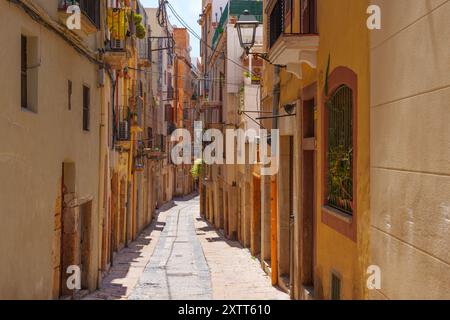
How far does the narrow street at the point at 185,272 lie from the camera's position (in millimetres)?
14148

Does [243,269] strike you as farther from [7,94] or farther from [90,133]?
[7,94]

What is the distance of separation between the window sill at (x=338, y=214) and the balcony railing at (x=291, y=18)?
287 centimetres

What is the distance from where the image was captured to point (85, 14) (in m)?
11.4

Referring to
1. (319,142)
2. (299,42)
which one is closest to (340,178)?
(319,142)

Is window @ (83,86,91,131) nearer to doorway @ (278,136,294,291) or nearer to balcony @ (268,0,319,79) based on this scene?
doorway @ (278,136,294,291)

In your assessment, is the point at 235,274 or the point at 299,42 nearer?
the point at 299,42

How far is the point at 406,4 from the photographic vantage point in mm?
5820

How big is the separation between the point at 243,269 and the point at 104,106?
6.38 meters

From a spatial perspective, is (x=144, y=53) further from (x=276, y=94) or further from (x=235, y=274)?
(x=276, y=94)

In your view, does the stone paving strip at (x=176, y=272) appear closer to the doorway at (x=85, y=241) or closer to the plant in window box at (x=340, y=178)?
the doorway at (x=85, y=241)

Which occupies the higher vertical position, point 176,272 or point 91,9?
point 91,9

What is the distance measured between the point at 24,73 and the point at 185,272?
9679mm
